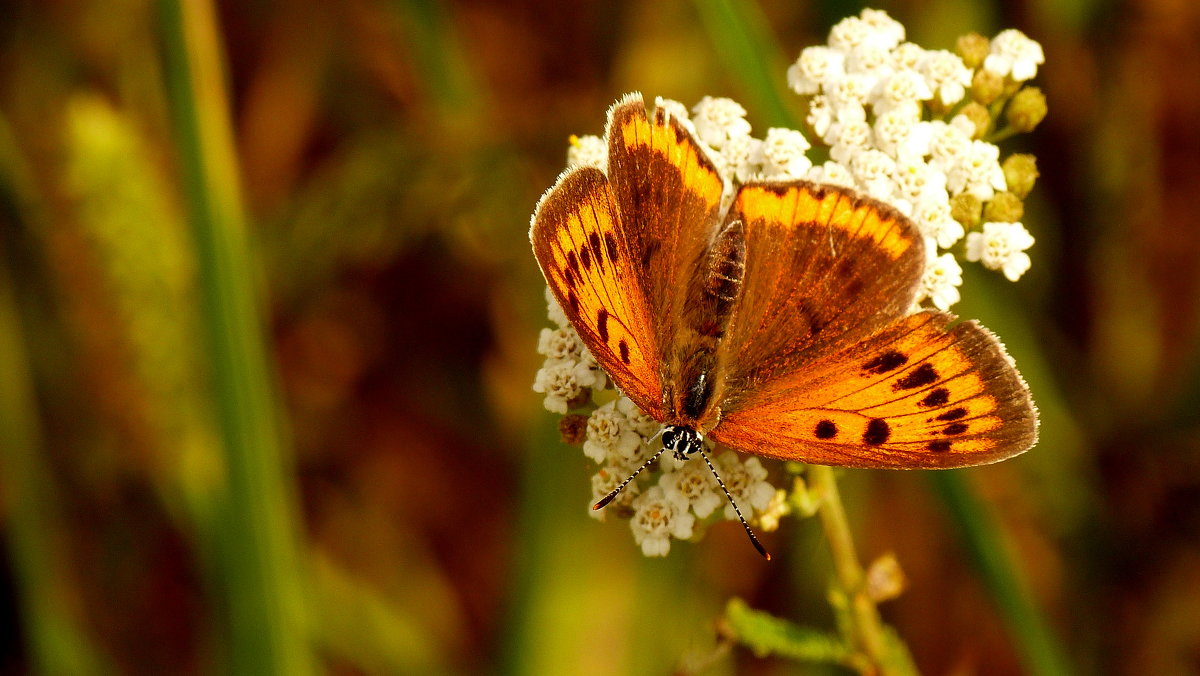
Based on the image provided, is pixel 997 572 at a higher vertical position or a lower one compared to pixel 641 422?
lower

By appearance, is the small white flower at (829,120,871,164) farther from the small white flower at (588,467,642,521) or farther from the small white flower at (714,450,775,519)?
the small white flower at (588,467,642,521)

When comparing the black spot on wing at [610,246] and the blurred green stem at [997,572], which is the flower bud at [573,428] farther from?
the blurred green stem at [997,572]

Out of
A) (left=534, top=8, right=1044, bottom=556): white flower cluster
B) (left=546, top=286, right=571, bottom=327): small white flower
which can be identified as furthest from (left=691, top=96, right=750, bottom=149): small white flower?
(left=546, top=286, right=571, bottom=327): small white flower

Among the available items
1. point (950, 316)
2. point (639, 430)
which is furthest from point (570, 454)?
point (950, 316)

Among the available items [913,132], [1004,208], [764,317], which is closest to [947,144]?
[913,132]

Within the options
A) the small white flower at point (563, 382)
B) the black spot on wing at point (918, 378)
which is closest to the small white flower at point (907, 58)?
the black spot on wing at point (918, 378)

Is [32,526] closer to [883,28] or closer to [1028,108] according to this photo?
[883,28]
